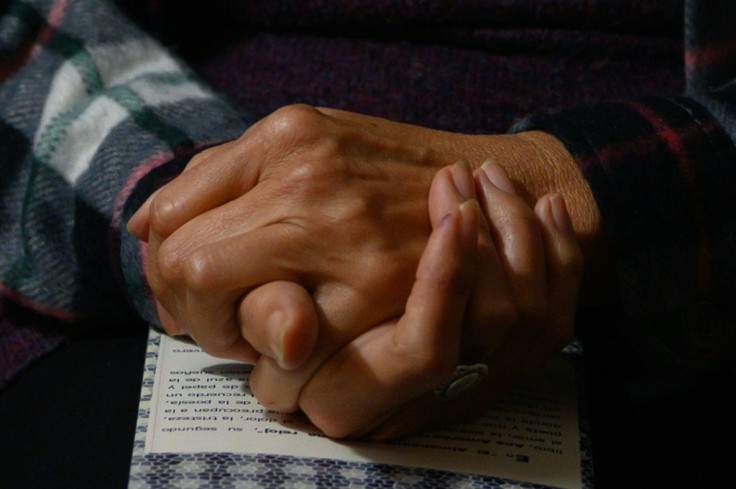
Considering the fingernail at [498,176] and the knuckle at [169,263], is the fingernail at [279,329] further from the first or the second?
the fingernail at [498,176]

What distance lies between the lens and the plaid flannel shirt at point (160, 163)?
710mm

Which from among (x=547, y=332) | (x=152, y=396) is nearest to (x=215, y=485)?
(x=152, y=396)

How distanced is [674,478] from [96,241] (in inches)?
20.7

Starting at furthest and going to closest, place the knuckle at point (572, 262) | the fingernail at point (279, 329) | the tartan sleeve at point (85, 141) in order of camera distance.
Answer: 1. the tartan sleeve at point (85, 141)
2. the knuckle at point (572, 262)
3. the fingernail at point (279, 329)

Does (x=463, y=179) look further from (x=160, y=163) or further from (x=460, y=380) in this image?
(x=160, y=163)

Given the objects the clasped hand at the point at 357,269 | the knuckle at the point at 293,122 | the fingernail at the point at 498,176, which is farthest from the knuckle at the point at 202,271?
the fingernail at the point at 498,176

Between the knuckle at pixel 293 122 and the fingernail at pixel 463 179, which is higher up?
the knuckle at pixel 293 122

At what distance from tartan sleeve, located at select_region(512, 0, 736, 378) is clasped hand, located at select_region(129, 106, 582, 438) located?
0.24ft

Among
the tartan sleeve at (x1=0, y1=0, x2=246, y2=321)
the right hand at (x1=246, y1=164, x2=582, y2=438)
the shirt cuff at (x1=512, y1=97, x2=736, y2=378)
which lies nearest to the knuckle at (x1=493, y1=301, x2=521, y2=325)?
the right hand at (x1=246, y1=164, x2=582, y2=438)

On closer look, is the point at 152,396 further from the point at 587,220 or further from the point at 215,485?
the point at 587,220

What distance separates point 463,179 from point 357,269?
11 centimetres

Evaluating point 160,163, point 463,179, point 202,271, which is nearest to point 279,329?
point 202,271

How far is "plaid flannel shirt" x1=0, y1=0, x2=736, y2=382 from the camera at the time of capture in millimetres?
710

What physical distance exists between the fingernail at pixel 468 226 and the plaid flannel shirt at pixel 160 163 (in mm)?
163
